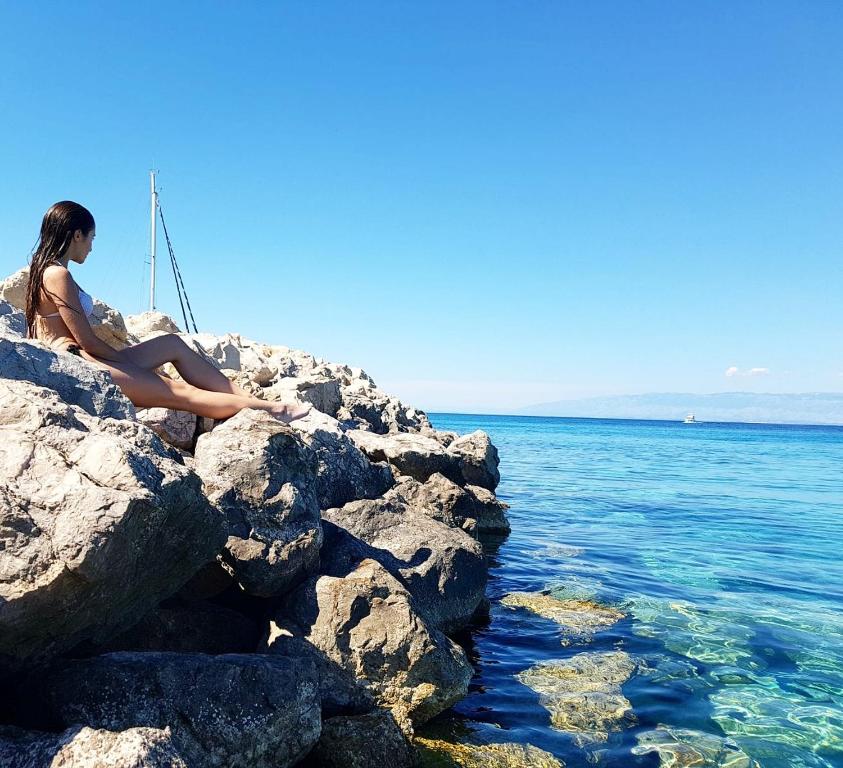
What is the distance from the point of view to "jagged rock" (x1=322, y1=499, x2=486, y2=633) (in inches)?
277

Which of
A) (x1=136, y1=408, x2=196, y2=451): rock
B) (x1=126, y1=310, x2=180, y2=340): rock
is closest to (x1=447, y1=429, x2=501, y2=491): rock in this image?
(x1=126, y1=310, x2=180, y2=340): rock

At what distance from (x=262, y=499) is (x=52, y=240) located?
132 inches

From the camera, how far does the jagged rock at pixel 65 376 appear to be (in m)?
5.16

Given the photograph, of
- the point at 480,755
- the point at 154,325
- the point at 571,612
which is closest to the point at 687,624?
the point at 571,612

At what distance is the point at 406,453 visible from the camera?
1154 cm

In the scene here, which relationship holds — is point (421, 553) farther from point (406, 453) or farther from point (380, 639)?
point (406, 453)

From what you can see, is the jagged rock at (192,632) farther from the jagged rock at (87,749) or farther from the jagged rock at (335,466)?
the jagged rock at (335,466)

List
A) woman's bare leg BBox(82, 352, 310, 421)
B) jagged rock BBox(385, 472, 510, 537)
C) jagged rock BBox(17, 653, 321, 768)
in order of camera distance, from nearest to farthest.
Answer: jagged rock BBox(17, 653, 321, 768) < woman's bare leg BBox(82, 352, 310, 421) < jagged rock BBox(385, 472, 510, 537)

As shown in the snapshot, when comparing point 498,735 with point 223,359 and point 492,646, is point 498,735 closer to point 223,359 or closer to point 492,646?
point 492,646

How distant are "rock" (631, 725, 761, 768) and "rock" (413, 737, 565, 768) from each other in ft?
2.79

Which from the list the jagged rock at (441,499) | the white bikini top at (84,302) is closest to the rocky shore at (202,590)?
the white bikini top at (84,302)

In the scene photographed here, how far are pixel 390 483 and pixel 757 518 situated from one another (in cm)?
1432

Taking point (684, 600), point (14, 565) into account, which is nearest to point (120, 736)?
point (14, 565)

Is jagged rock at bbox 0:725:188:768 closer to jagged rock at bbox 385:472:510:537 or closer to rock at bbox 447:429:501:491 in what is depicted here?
jagged rock at bbox 385:472:510:537
